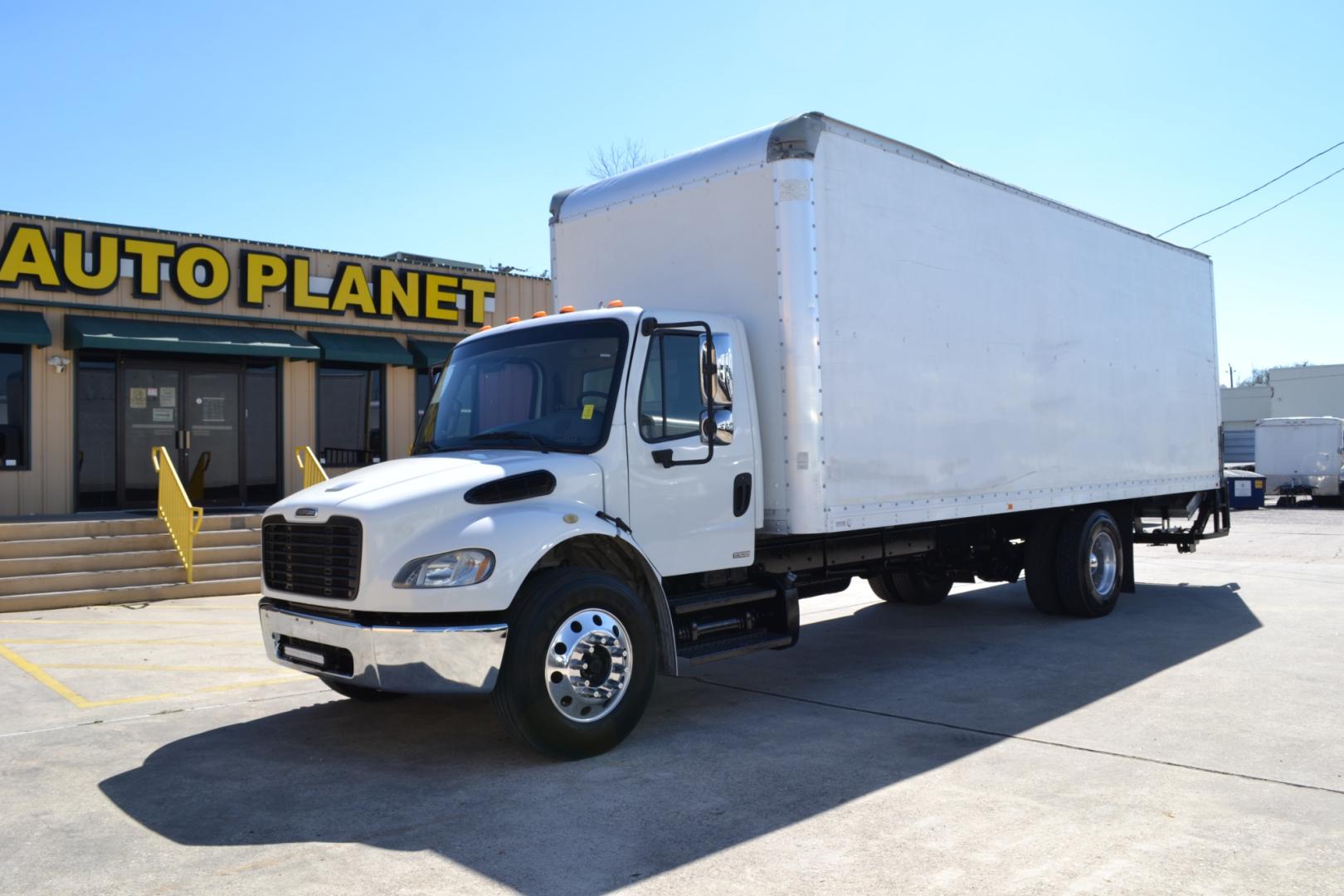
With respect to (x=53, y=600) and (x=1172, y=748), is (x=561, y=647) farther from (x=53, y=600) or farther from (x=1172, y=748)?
(x=53, y=600)

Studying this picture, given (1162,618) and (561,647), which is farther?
(1162,618)

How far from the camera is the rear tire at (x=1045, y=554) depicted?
995cm

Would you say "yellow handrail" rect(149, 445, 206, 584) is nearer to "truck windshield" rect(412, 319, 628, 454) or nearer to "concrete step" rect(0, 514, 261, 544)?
"concrete step" rect(0, 514, 261, 544)

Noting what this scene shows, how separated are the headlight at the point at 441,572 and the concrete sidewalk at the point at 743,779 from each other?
40.6 inches

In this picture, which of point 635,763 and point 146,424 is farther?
point 146,424

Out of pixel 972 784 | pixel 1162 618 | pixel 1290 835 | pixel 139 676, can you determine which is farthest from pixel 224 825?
pixel 1162 618

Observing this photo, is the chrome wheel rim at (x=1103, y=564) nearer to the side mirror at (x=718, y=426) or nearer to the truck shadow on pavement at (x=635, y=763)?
the truck shadow on pavement at (x=635, y=763)

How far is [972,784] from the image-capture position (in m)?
5.07

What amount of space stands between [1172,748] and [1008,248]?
175 inches

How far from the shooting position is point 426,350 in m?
19.4

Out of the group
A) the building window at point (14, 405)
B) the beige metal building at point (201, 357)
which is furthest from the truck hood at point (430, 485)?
the building window at point (14, 405)

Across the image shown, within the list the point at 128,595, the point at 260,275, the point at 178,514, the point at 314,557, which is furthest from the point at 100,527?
the point at 314,557

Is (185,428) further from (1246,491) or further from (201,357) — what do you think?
(1246,491)

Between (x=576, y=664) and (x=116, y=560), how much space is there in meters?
10.2
